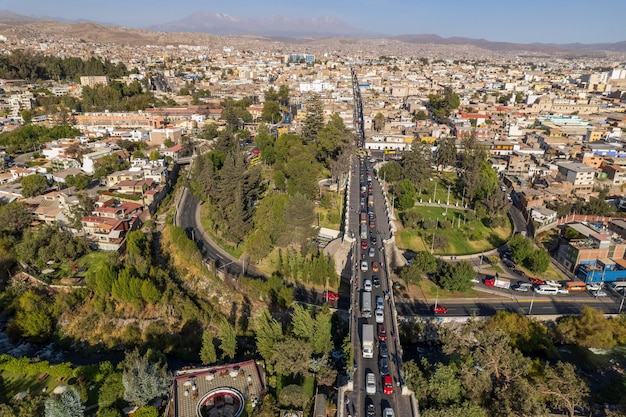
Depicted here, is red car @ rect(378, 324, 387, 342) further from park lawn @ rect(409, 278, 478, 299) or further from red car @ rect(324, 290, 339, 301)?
park lawn @ rect(409, 278, 478, 299)

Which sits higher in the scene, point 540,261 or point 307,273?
point 540,261

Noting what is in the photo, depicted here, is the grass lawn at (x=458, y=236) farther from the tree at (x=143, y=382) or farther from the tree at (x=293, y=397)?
the tree at (x=143, y=382)

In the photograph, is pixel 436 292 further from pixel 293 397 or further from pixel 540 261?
pixel 293 397

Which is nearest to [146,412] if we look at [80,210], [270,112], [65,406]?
[65,406]

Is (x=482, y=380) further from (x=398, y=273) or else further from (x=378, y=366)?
(x=398, y=273)

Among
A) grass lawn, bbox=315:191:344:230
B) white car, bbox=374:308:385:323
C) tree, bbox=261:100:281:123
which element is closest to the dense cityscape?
white car, bbox=374:308:385:323

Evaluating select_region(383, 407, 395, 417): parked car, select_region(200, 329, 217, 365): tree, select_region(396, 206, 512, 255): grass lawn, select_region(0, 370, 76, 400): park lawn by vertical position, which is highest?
select_region(383, 407, 395, 417): parked car
